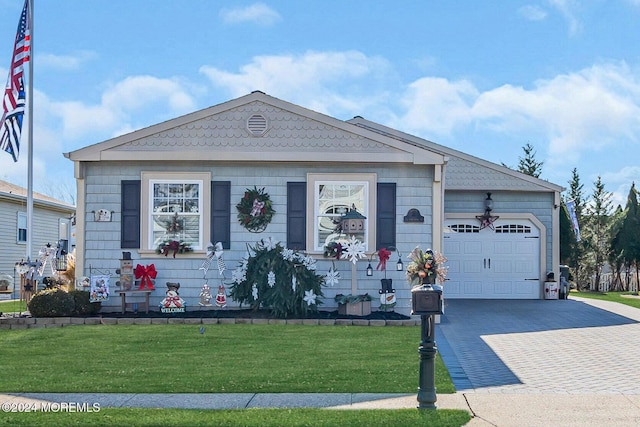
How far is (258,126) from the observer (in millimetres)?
14070

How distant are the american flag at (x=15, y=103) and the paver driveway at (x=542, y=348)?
9546 millimetres

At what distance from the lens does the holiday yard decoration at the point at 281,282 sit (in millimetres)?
13219

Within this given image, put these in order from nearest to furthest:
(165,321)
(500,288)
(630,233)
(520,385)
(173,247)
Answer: (520,385)
(165,321)
(173,247)
(500,288)
(630,233)

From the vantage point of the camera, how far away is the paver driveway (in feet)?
27.1

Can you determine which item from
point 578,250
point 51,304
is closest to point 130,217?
point 51,304

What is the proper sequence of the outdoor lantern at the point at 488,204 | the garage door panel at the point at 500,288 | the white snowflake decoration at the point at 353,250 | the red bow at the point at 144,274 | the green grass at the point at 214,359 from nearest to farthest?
the green grass at the point at 214,359, the white snowflake decoration at the point at 353,250, the red bow at the point at 144,274, the outdoor lantern at the point at 488,204, the garage door panel at the point at 500,288

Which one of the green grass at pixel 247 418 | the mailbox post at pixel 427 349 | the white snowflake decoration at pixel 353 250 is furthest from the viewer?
the white snowflake decoration at pixel 353 250

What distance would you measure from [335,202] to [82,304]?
4988mm

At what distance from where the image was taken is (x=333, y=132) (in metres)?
14.0

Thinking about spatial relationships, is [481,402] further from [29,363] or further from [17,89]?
[17,89]

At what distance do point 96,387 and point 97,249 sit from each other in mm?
6562

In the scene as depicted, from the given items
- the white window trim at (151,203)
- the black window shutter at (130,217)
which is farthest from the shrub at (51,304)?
the white window trim at (151,203)

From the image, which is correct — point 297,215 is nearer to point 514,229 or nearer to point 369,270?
point 369,270

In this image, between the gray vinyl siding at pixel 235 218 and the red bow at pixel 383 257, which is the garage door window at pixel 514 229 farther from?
the red bow at pixel 383 257
